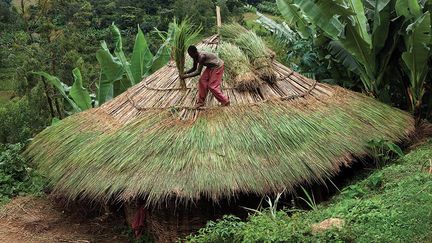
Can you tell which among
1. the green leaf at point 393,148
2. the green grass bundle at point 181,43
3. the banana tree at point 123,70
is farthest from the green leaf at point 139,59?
the green leaf at point 393,148

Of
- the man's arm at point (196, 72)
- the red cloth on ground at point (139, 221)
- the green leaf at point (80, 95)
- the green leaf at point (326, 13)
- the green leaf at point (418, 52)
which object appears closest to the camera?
the red cloth on ground at point (139, 221)

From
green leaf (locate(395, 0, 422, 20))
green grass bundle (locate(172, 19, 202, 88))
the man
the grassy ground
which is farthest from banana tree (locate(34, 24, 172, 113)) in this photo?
the grassy ground

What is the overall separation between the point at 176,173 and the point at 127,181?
0.52 m

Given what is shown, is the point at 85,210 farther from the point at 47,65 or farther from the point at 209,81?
the point at 47,65

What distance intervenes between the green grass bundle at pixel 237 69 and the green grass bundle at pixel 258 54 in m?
0.13

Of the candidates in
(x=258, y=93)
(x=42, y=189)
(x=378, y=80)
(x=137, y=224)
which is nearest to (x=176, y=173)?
(x=137, y=224)

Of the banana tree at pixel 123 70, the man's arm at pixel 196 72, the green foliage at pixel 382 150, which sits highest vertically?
the man's arm at pixel 196 72

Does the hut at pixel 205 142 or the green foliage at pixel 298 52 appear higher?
the green foliage at pixel 298 52

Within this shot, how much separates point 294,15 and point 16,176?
490 cm

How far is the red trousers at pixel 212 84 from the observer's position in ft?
21.1

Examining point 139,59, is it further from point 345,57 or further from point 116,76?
point 345,57

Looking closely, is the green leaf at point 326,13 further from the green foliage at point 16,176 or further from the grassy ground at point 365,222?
the green foliage at point 16,176

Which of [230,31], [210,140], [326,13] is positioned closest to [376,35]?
[326,13]

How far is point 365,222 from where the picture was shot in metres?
4.30
